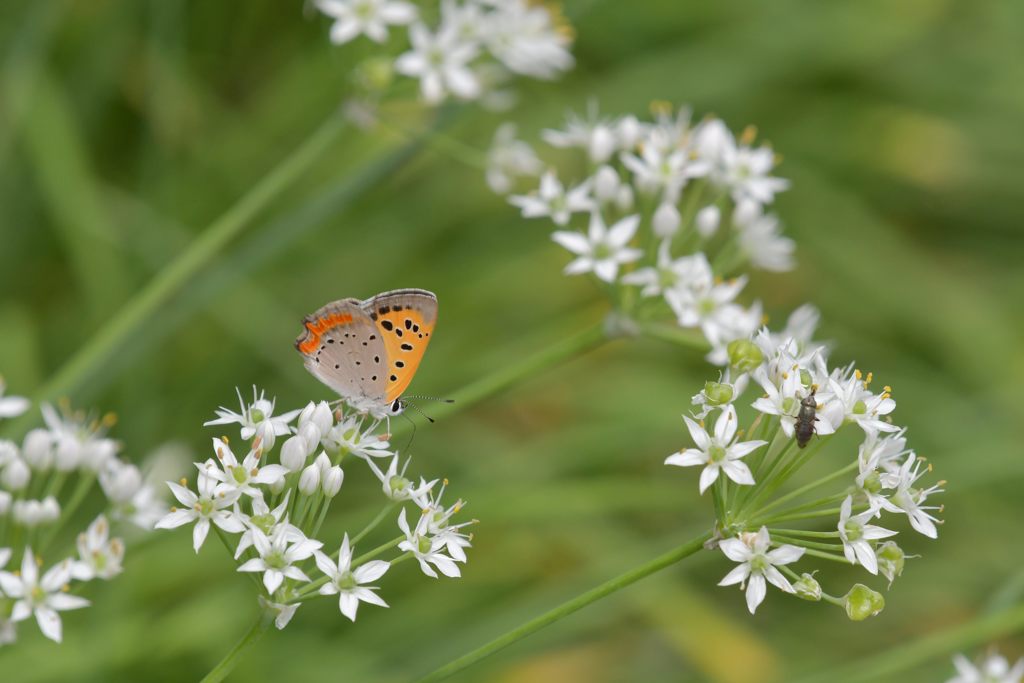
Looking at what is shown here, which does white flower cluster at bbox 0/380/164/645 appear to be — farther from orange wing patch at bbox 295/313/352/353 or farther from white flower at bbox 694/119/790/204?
white flower at bbox 694/119/790/204

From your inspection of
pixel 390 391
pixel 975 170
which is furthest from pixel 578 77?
pixel 390 391

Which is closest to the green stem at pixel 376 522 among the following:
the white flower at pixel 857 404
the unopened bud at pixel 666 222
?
the white flower at pixel 857 404

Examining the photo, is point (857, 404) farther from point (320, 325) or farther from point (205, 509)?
point (205, 509)

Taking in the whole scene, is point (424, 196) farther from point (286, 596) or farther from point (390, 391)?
point (286, 596)

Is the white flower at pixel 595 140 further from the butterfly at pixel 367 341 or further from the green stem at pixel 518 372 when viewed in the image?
the butterfly at pixel 367 341

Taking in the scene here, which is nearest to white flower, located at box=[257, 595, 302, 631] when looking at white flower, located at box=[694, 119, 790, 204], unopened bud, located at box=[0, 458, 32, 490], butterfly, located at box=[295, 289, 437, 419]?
butterfly, located at box=[295, 289, 437, 419]

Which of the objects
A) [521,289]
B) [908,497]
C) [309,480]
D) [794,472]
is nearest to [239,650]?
[309,480]
